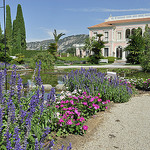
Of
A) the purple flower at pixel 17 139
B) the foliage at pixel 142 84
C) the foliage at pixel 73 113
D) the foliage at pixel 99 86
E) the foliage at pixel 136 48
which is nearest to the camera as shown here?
the purple flower at pixel 17 139

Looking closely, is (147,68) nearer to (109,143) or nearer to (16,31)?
(109,143)

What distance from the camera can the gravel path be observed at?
319cm

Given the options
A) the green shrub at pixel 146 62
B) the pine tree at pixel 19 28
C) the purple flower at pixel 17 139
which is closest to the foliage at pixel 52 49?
the pine tree at pixel 19 28

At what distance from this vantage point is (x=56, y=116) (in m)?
3.51

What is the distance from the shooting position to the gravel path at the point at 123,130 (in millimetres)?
3188

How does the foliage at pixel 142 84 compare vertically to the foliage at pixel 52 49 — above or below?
below

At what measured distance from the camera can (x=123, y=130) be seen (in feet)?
12.4

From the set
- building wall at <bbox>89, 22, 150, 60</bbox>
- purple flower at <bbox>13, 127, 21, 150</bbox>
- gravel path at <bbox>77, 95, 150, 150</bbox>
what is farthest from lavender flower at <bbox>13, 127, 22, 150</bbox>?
building wall at <bbox>89, 22, 150, 60</bbox>

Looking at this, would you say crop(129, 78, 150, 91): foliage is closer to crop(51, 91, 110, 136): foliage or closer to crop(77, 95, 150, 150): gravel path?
crop(77, 95, 150, 150): gravel path

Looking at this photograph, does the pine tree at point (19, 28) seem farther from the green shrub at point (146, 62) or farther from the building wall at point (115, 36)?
the green shrub at point (146, 62)

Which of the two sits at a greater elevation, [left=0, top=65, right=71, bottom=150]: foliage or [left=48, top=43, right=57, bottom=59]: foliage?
[left=48, top=43, right=57, bottom=59]: foliage

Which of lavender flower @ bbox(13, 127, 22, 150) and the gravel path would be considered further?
the gravel path

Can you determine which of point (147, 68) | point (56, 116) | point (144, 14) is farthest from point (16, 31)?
point (56, 116)

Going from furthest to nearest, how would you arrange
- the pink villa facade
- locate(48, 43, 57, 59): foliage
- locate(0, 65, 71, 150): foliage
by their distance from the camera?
the pink villa facade → locate(48, 43, 57, 59): foliage → locate(0, 65, 71, 150): foliage
